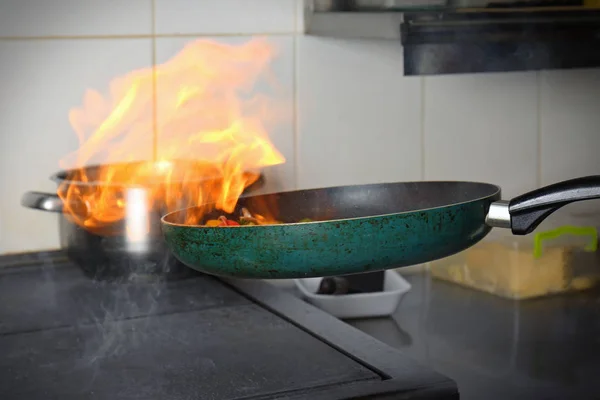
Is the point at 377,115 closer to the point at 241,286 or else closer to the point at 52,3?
the point at 241,286

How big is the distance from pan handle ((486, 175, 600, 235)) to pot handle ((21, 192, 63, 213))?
2.12ft

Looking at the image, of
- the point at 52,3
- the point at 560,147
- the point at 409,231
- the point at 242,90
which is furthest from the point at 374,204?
the point at 560,147

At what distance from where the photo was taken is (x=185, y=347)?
94 centimetres

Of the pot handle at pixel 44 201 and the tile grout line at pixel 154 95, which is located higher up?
the tile grout line at pixel 154 95

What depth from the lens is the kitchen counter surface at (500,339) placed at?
0.93 meters

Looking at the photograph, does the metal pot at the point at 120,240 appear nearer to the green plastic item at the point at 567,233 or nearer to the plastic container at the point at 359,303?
the plastic container at the point at 359,303

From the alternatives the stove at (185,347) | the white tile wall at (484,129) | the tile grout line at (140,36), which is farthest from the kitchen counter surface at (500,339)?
the tile grout line at (140,36)

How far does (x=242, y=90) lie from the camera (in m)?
1.38

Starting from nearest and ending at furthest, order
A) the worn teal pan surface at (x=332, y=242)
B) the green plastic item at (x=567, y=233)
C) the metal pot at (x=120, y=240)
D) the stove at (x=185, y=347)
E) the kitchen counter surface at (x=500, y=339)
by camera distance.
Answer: the worn teal pan surface at (x=332, y=242) → the stove at (x=185, y=347) → the kitchen counter surface at (x=500, y=339) → the metal pot at (x=120, y=240) → the green plastic item at (x=567, y=233)

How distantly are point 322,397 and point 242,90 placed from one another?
28.3 inches

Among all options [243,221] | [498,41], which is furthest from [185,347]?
[498,41]

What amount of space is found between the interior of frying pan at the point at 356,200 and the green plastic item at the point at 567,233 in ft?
1.47

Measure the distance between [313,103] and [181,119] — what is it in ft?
0.74

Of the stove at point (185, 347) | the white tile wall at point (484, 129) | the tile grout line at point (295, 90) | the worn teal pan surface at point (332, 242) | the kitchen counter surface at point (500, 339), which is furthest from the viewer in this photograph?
the white tile wall at point (484, 129)
